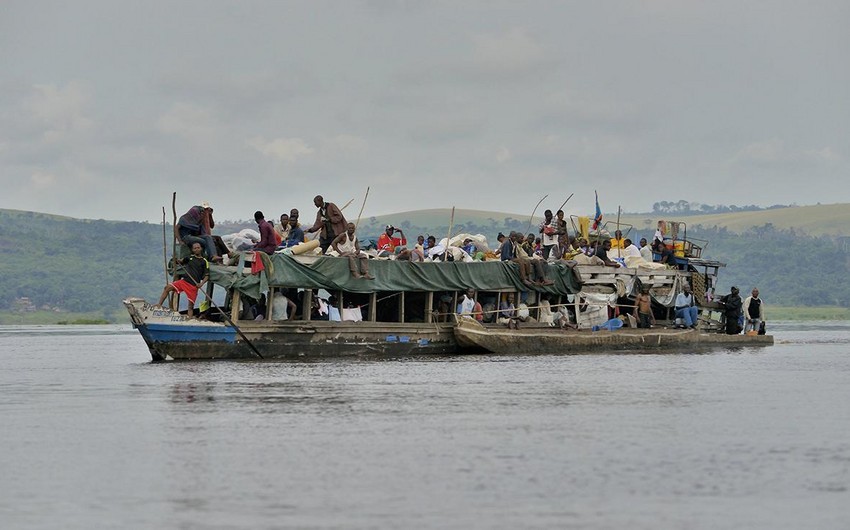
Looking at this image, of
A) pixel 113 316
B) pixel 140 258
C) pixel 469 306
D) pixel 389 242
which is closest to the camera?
pixel 469 306

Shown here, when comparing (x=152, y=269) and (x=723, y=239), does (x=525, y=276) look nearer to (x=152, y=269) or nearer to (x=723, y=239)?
(x=152, y=269)

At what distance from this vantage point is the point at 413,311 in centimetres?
3400

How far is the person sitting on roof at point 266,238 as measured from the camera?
96.8 feet

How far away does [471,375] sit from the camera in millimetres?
26719

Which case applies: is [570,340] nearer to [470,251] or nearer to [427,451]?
[470,251]

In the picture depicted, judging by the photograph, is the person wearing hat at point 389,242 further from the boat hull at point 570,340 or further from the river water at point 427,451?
the river water at point 427,451

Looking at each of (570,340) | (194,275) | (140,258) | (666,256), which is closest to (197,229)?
(194,275)

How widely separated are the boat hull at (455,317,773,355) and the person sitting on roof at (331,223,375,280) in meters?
3.05

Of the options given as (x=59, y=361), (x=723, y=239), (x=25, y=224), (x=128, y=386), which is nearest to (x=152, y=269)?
(x=25, y=224)

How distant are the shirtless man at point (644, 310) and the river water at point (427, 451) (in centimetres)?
862

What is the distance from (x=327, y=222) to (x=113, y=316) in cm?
10558

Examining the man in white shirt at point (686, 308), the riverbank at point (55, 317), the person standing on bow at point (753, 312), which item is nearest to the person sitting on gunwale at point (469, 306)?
the man in white shirt at point (686, 308)

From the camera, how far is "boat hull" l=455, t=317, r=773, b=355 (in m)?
32.9

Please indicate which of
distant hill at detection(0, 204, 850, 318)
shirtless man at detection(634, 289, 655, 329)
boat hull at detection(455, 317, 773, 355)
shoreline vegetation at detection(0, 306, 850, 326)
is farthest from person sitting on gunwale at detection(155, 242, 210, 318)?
distant hill at detection(0, 204, 850, 318)
